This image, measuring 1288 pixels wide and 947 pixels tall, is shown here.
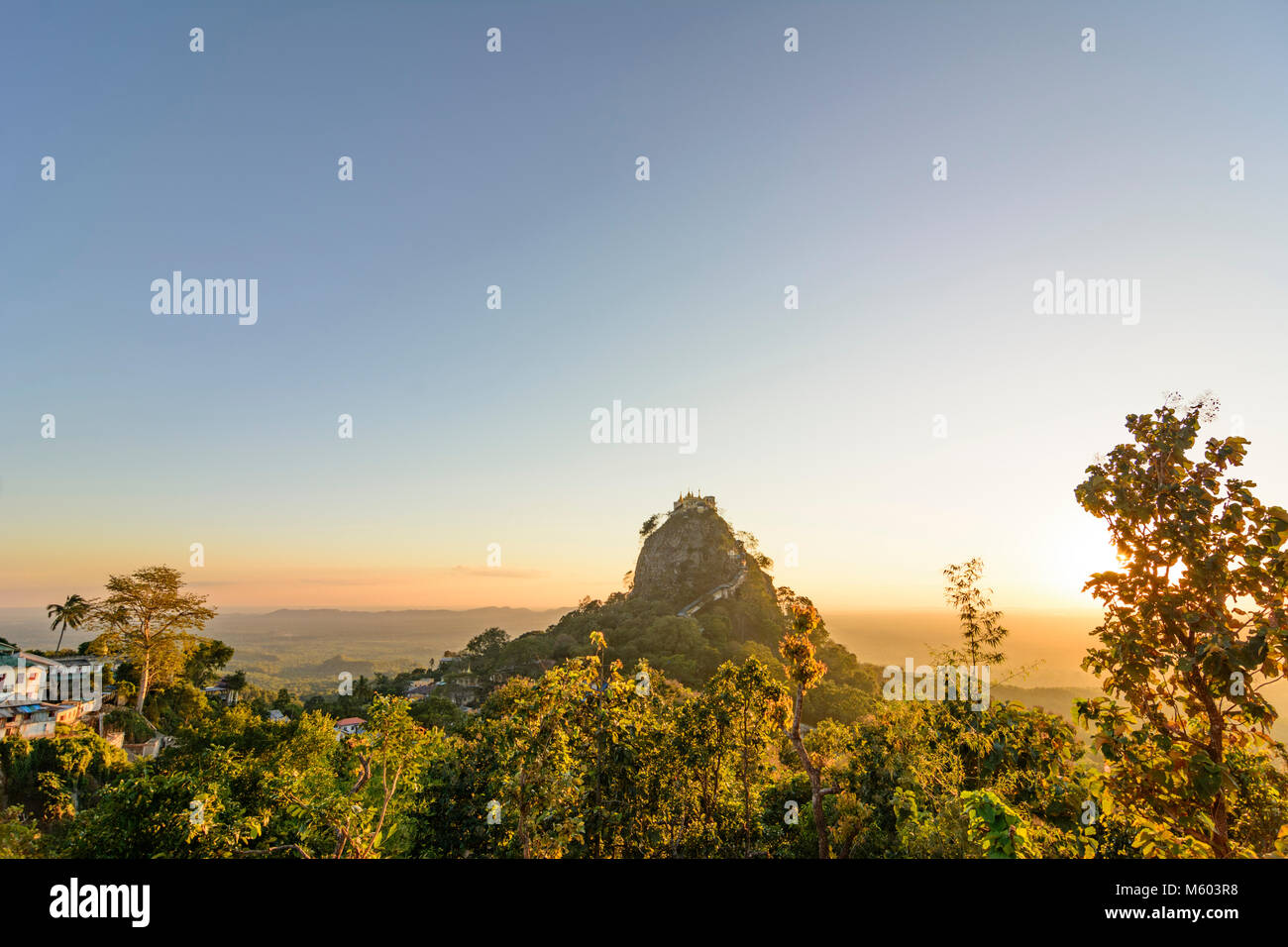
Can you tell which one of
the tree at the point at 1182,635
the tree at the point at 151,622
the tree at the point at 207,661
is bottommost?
the tree at the point at 207,661

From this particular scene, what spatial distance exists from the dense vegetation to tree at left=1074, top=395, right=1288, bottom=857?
0.05ft

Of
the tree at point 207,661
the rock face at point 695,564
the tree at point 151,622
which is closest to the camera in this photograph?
the tree at point 151,622

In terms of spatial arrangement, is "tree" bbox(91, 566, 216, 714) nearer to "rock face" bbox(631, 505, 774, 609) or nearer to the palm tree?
the palm tree

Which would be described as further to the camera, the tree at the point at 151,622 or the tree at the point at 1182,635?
the tree at the point at 151,622

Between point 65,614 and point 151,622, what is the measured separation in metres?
20.5

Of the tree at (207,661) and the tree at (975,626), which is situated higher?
the tree at (975,626)

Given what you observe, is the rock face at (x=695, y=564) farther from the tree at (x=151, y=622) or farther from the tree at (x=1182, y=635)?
the tree at (x=1182, y=635)

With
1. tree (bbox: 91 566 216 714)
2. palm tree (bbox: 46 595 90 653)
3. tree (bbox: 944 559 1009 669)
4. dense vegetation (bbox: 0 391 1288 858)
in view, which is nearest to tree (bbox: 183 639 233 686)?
tree (bbox: 91 566 216 714)

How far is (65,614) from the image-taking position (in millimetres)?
43906

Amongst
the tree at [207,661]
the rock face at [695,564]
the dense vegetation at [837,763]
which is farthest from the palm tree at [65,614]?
the rock face at [695,564]

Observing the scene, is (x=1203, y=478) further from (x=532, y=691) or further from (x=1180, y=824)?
(x=532, y=691)

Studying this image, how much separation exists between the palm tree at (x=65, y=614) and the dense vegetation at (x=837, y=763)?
28882 mm

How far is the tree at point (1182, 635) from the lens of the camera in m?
3.59
